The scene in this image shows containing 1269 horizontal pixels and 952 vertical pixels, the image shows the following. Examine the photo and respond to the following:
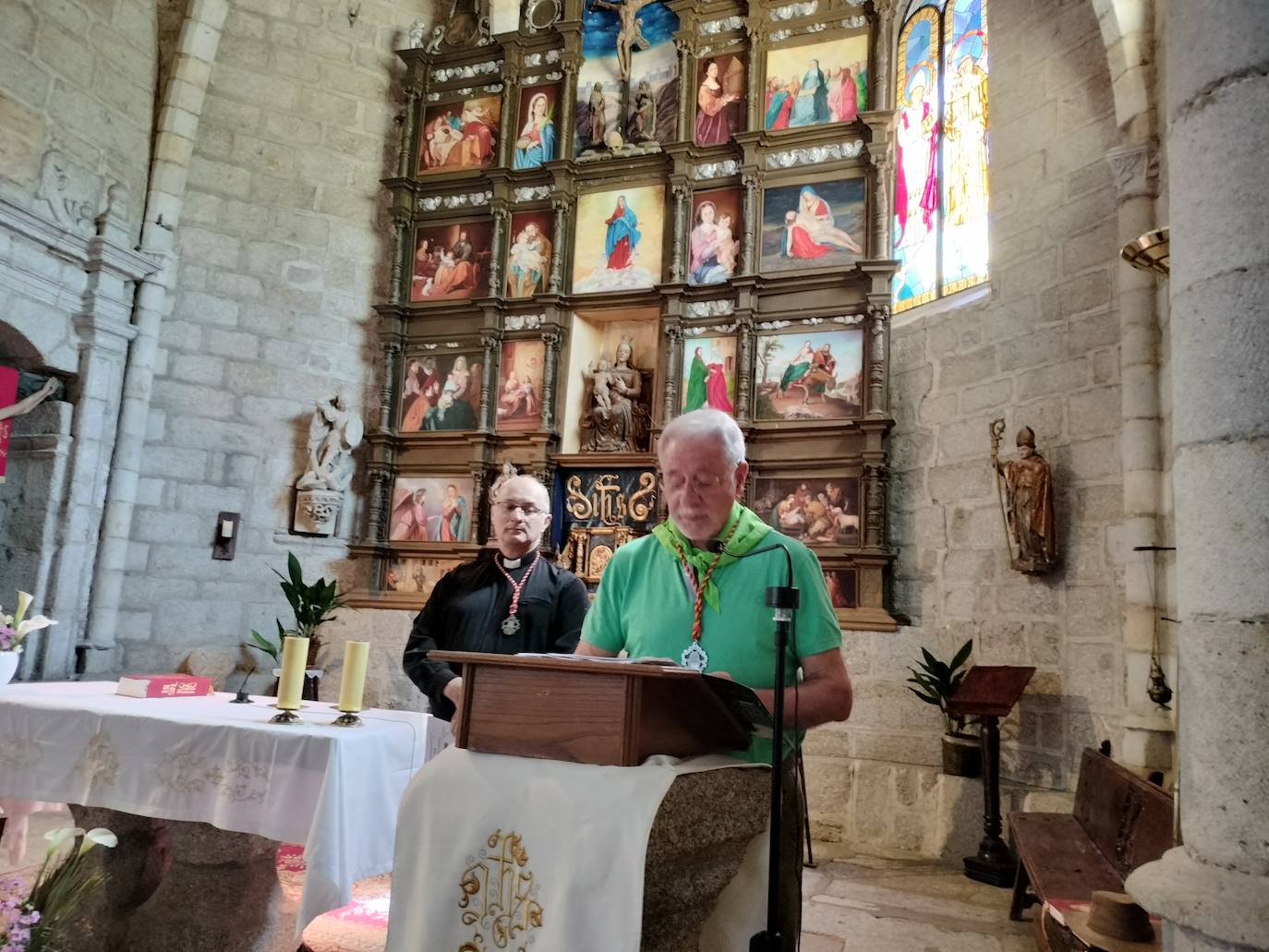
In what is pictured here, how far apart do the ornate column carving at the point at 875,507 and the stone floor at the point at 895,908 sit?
2121 millimetres

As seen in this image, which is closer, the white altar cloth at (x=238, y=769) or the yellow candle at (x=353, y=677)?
the white altar cloth at (x=238, y=769)

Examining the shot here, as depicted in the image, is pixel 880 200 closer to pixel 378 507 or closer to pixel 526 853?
pixel 378 507

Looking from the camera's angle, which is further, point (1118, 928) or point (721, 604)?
point (1118, 928)

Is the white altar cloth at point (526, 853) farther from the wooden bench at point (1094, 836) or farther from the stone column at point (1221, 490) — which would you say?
the wooden bench at point (1094, 836)

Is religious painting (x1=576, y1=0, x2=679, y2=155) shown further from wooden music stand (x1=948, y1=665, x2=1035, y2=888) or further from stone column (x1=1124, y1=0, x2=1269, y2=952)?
stone column (x1=1124, y1=0, x2=1269, y2=952)

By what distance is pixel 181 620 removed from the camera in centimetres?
758

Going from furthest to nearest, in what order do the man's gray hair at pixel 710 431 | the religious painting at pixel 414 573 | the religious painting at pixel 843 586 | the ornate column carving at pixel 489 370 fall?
the ornate column carving at pixel 489 370 → the religious painting at pixel 414 573 → the religious painting at pixel 843 586 → the man's gray hair at pixel 710 431

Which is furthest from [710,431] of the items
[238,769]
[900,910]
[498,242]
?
[498,242]

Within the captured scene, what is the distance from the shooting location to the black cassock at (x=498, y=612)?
11.3 ft

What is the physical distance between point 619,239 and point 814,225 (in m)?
1.68

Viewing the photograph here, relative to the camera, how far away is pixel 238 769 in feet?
8.85

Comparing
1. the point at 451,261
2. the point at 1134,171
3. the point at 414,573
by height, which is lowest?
the point at 414,573

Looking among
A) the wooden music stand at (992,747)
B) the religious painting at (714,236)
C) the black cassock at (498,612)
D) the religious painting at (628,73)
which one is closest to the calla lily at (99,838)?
the black cassock at (498,612)

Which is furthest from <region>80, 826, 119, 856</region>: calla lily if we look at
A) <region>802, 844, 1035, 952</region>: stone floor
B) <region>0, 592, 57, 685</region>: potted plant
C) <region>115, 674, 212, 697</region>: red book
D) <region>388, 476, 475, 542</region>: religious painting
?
<region>388, 476, 475, 542</region>: religious painting
